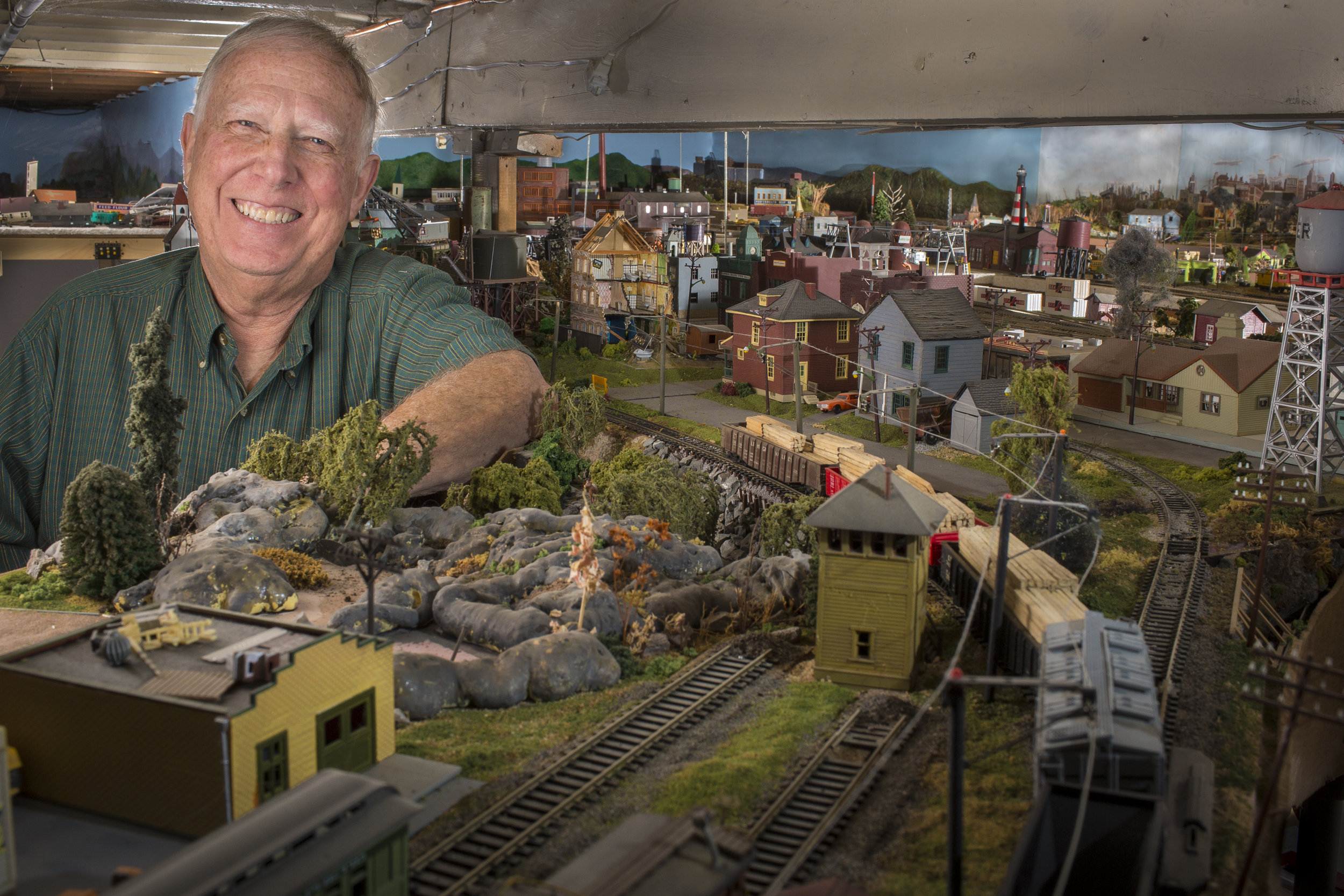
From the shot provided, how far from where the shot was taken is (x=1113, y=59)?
15.1 feet

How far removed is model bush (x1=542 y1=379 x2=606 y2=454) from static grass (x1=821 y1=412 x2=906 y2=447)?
15.9 ft

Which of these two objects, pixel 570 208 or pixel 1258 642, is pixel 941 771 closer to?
pixel 1258 642

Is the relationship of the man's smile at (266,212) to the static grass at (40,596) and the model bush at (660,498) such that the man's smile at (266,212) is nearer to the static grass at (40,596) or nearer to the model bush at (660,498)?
the static grass at (40,596)

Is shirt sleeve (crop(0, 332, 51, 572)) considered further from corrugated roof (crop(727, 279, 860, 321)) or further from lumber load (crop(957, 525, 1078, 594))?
corrugated roof (crop(727, 279, 860, 321))

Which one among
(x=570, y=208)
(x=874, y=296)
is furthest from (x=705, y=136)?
(x=874, y=296)

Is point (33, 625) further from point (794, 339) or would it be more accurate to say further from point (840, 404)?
point (794, 339)

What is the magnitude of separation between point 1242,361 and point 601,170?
2840 centimetres

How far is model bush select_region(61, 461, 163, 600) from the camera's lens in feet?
29.8

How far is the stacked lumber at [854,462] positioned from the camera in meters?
17.6

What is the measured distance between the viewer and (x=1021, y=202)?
3750cm

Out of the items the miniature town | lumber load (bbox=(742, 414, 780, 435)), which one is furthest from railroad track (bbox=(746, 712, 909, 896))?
lumber load (bbox=(742, 414, 780, 435))

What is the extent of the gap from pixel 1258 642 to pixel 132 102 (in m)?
13.2

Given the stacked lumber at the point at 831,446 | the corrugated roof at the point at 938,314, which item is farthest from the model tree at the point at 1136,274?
the stacked lumber at the point at 831,446

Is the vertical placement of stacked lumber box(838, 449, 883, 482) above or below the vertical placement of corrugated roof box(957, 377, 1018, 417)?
below
